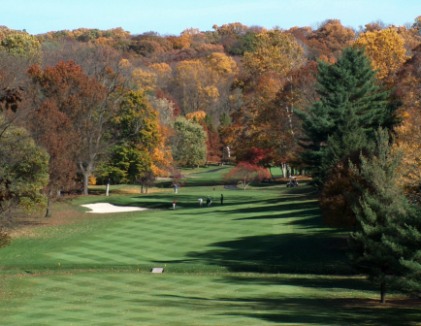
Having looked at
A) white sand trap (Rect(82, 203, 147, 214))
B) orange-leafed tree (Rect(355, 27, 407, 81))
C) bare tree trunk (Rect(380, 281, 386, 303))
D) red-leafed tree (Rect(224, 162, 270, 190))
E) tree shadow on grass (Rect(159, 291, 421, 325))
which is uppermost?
orange-leafed tree (Rect(355, 27, 407, 81))

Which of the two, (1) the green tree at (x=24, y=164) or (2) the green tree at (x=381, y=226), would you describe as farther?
(1) the green tree at (x=24, y=164)

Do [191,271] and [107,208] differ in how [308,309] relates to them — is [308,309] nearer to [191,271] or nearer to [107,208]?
[191,271]

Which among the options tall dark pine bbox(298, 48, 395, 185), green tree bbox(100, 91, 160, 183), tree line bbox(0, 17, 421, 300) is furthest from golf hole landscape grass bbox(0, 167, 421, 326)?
green tree bbox(100, 91, 160, 183)

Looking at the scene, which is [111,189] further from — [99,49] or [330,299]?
[330,299]

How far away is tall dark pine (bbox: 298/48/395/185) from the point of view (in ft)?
189

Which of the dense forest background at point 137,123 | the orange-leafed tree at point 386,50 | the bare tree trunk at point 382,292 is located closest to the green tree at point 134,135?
the dense forest background at point 137,123

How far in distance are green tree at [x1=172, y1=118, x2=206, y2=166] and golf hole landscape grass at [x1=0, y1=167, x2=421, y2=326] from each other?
142ft

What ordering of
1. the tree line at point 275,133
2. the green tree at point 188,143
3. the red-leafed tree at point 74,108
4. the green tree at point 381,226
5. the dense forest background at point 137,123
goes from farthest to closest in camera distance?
1. the green tree at point 188,143
2. the red-leafed tree at point 74,108
3. the dense forest background at point 137,123
4. the tree line at point 275,133
5. the green tree at point 381,226

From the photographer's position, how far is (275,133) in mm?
87188

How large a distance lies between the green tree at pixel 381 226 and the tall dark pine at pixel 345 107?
62.0ft

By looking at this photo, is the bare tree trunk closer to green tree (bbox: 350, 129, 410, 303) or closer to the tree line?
green tree (bbox: 350, 129, 410, 303)

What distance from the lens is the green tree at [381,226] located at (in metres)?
32.2

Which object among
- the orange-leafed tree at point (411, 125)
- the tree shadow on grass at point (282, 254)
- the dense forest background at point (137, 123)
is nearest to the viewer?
the orange-leafed tree at point (411, 125)

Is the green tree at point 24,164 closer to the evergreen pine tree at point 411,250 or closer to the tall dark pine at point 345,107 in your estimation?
the tall dark pine at point 345,107
